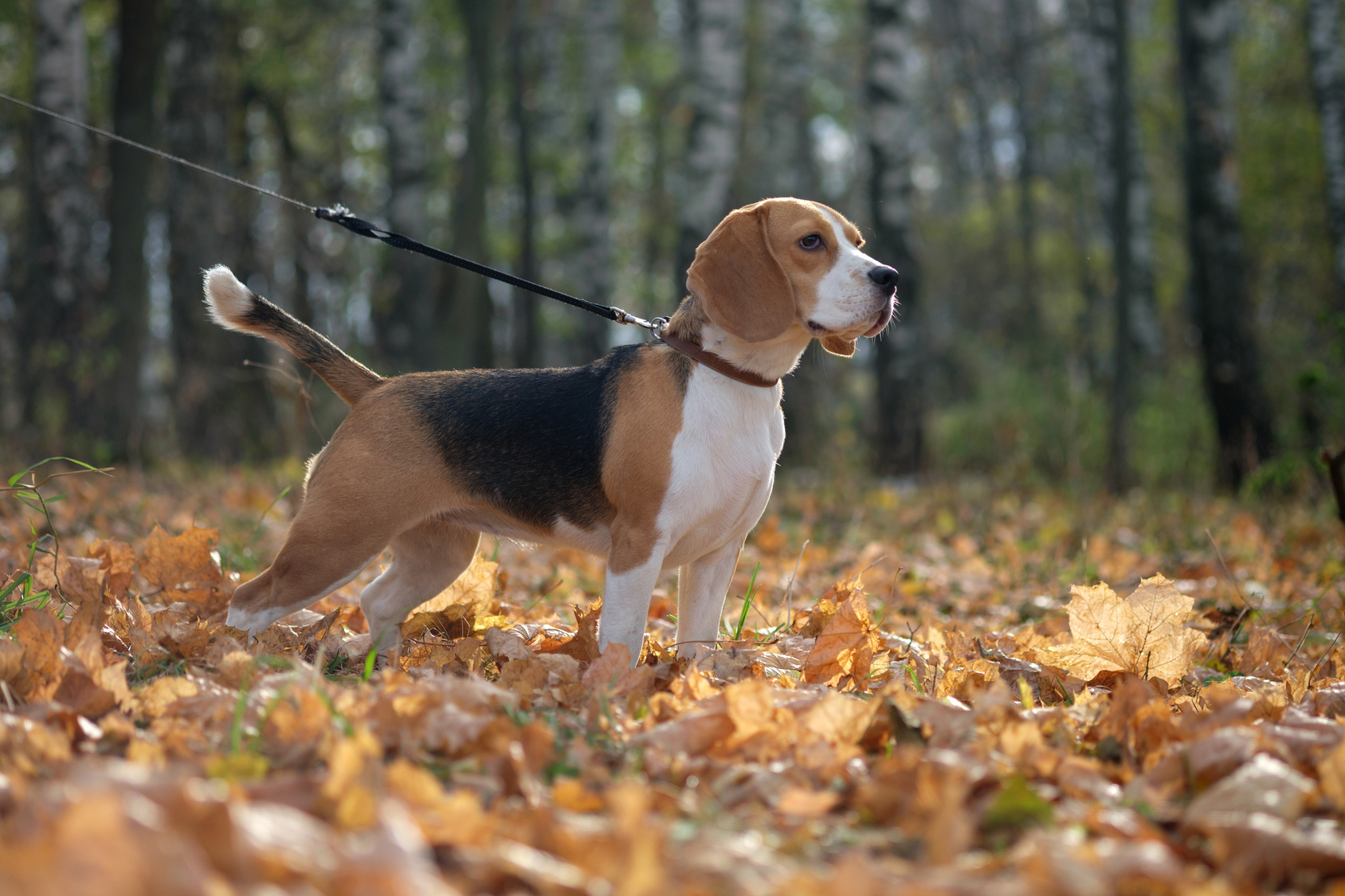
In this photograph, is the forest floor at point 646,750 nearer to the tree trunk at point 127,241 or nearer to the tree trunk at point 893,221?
the tree trunk at point 893,221

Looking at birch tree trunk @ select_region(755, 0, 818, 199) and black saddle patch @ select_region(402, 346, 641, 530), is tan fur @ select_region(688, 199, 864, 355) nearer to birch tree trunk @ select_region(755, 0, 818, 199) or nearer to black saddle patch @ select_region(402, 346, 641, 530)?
black saddle patch @ select_region(402, 346, 641, 530)

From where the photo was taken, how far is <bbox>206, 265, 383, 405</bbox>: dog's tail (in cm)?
404

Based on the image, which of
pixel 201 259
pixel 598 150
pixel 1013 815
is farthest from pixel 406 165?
pixel 1013 815

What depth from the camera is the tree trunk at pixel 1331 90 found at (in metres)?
11.6

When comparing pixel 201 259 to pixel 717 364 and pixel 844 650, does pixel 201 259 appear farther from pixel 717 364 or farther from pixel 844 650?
pixel 844 650

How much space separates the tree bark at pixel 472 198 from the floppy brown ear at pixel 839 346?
7.90m

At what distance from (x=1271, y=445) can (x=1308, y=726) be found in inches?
330

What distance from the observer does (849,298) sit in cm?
377

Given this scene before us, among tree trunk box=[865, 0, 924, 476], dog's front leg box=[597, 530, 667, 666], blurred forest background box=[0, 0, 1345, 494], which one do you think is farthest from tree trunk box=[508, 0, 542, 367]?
dog's front leg box=[597, 530, 667, 666]

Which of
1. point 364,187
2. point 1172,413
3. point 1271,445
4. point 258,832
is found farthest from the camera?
point 364,187

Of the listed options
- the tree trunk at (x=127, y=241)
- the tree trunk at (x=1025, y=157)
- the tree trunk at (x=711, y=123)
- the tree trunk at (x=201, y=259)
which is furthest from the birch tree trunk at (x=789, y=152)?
the tree trunk at (x=127, y=241)

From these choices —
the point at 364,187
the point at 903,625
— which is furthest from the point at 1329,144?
the point at 364,187

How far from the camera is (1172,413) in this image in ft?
37.7

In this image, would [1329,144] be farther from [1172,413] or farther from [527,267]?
[527,267]
